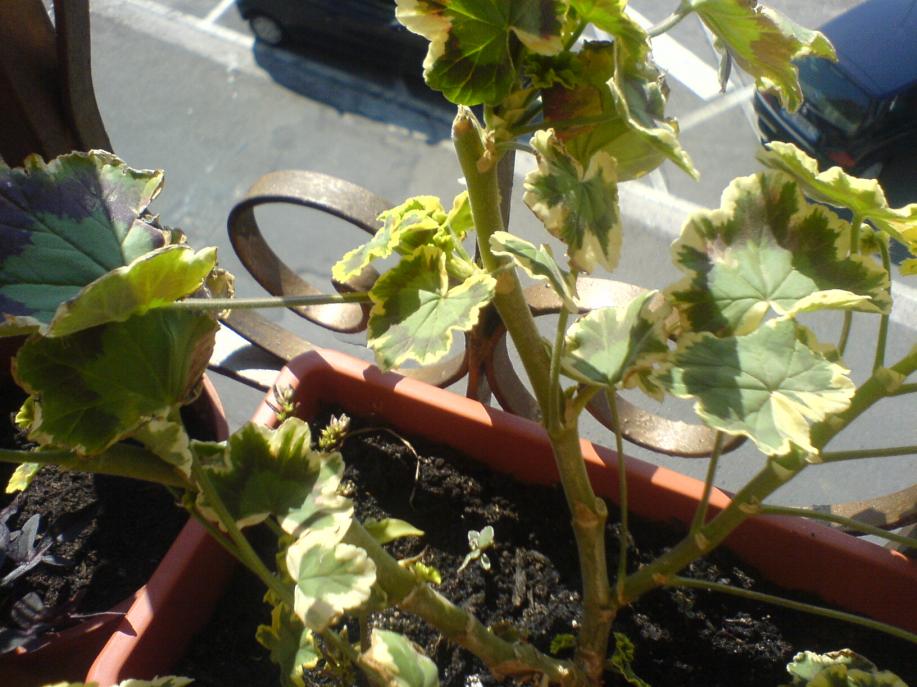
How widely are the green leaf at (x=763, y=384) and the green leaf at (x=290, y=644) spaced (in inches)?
12.2

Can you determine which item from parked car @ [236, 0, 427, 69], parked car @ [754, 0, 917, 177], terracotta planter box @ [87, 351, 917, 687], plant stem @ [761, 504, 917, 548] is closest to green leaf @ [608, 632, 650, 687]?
terracotta planter box @ [87, 351, 917, 687]

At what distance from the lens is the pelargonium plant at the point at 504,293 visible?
41 centimetres

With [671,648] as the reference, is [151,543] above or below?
below

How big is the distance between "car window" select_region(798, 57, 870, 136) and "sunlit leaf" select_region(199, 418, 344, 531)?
1.83m

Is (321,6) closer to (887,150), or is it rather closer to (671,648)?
(887,150)

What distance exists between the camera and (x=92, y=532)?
2.82 feet

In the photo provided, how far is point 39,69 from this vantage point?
0.82m

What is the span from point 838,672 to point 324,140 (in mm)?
1752

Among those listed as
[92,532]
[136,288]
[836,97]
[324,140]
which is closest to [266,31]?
[324,140]

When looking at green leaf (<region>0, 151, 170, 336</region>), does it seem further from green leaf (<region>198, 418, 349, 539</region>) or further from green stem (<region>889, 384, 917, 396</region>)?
green stem (<region>889, 384, 917, 396</region>)

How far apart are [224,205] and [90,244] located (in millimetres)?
1379

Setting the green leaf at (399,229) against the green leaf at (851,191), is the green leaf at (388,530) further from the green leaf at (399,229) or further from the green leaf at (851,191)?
the green leaf at (851,191)

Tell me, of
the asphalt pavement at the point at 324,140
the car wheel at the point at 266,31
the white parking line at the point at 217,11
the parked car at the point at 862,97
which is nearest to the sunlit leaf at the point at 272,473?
the asphalt pavement at the point at 324,140

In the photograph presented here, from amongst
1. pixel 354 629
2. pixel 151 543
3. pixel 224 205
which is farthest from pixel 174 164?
pixel 354 629
